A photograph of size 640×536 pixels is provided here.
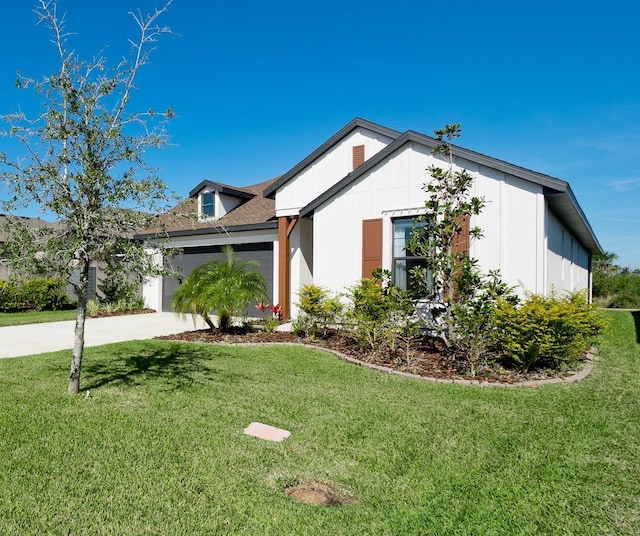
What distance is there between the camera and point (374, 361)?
7.21 metres

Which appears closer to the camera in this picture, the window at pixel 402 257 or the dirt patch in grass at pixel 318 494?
the dirt patch in grass at pixel 318 494

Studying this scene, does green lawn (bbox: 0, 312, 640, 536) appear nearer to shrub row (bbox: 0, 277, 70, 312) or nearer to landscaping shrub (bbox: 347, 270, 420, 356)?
landscaping shrub (bbox: 347, 270, 420, 356)

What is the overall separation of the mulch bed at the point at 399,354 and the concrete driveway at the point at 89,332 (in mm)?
1380

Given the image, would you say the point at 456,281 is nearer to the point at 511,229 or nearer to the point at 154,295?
the point at 511,229

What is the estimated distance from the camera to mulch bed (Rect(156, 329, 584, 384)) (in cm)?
620

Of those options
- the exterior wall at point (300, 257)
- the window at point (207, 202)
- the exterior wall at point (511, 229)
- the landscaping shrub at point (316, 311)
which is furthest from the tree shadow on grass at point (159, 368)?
the window at point (207, 202)

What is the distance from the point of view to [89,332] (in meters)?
10.7

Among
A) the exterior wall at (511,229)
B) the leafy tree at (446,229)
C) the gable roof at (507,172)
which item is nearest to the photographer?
the leafy tree at (446,229)

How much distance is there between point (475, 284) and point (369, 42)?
868 cm

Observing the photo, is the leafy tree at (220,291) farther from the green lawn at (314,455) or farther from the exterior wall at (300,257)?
the green lawn at (314,455)

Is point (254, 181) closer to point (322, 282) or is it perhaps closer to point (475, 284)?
point (322, 282)

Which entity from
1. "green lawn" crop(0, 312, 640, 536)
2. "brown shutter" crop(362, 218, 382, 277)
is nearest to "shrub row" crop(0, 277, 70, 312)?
"green lawn" crop(0, 312, 640, 536)

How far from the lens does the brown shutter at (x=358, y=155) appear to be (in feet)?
39.9

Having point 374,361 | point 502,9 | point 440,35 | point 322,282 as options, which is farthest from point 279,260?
point 502,9
